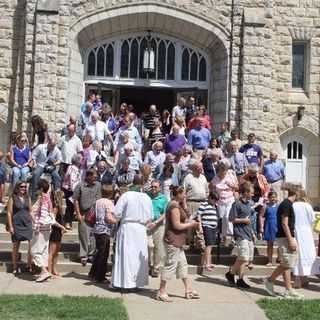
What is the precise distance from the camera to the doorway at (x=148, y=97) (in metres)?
18.9

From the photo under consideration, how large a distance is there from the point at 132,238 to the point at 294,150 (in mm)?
10313

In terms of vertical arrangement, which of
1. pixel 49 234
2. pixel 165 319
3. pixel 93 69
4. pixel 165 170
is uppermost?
pixel 93 69

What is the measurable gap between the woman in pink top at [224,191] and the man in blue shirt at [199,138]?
3195 mm

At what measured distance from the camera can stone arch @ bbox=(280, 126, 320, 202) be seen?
18.2m

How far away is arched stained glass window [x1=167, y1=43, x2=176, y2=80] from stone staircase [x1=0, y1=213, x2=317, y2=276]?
8005mm

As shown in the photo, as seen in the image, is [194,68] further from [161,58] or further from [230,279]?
[230,279]

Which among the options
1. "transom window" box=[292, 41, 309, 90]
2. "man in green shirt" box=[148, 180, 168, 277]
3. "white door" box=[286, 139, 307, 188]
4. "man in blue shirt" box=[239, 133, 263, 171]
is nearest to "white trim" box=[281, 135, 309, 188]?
"white door" box=[286, 139, 307, 188]

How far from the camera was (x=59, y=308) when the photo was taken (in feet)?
25.3

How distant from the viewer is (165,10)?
1736 cm

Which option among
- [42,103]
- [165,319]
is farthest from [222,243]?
[42,103]

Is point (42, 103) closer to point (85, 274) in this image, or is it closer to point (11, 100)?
point (11, 100)

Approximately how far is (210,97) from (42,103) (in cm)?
504

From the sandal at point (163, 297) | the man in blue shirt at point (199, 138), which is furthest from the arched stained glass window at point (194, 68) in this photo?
the sandal at point (163, 297)

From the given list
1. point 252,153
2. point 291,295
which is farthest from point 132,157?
point 291,295
